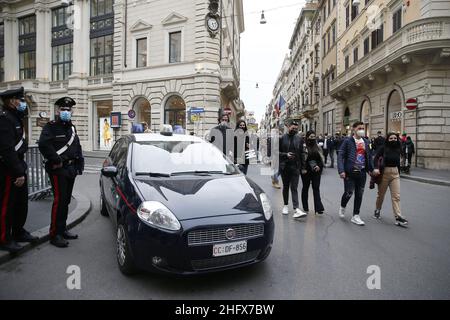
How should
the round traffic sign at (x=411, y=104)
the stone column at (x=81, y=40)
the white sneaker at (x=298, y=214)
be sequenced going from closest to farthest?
the white sneaker at (x=298, y=214) < the round traffic sign at (x=411, y=104) < the stone column at (x=81, y=40)

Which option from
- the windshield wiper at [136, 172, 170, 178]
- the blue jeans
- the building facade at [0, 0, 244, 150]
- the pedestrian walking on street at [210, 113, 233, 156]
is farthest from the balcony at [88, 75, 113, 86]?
the windshield wiper at [136, 172, 170, 178]

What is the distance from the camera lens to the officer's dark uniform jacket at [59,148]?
444cm

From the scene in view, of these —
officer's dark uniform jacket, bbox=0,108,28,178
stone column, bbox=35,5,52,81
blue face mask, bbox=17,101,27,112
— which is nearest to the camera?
officer's dark uniform jacket, bbox=0,108,28,178

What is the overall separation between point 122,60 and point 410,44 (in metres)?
19.6

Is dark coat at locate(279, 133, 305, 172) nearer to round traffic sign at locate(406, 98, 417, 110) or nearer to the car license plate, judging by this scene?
the car license plate

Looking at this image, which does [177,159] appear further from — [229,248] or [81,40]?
[81,40]

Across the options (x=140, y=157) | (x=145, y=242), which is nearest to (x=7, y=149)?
(x=140, y=157)

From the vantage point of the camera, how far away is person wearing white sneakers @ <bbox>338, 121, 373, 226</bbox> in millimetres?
6117

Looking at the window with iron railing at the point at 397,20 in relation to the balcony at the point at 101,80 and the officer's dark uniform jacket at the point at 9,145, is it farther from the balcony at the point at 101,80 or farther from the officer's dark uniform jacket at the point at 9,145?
the balcony at the point at 101,80

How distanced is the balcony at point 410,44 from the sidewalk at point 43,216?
16.1m

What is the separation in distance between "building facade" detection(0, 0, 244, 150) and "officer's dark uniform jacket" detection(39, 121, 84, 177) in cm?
1368

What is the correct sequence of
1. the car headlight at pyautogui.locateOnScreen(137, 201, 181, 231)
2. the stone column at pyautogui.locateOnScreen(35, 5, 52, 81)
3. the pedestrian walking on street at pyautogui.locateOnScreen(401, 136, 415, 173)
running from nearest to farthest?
the car headlight at pyautogui.locateOnScreen(137, 201, 181, 231) < the pedestrian walking on street at pyautogui.locateOnScreen(401, 136, 415, 173) < the stone column at pyautogui.locateOnScreen(35, 5, 52, 81)

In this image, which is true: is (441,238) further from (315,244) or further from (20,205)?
(20,205)

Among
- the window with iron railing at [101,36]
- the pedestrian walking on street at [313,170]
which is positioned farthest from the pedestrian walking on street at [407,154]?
the window with iron railing at [101,36]
